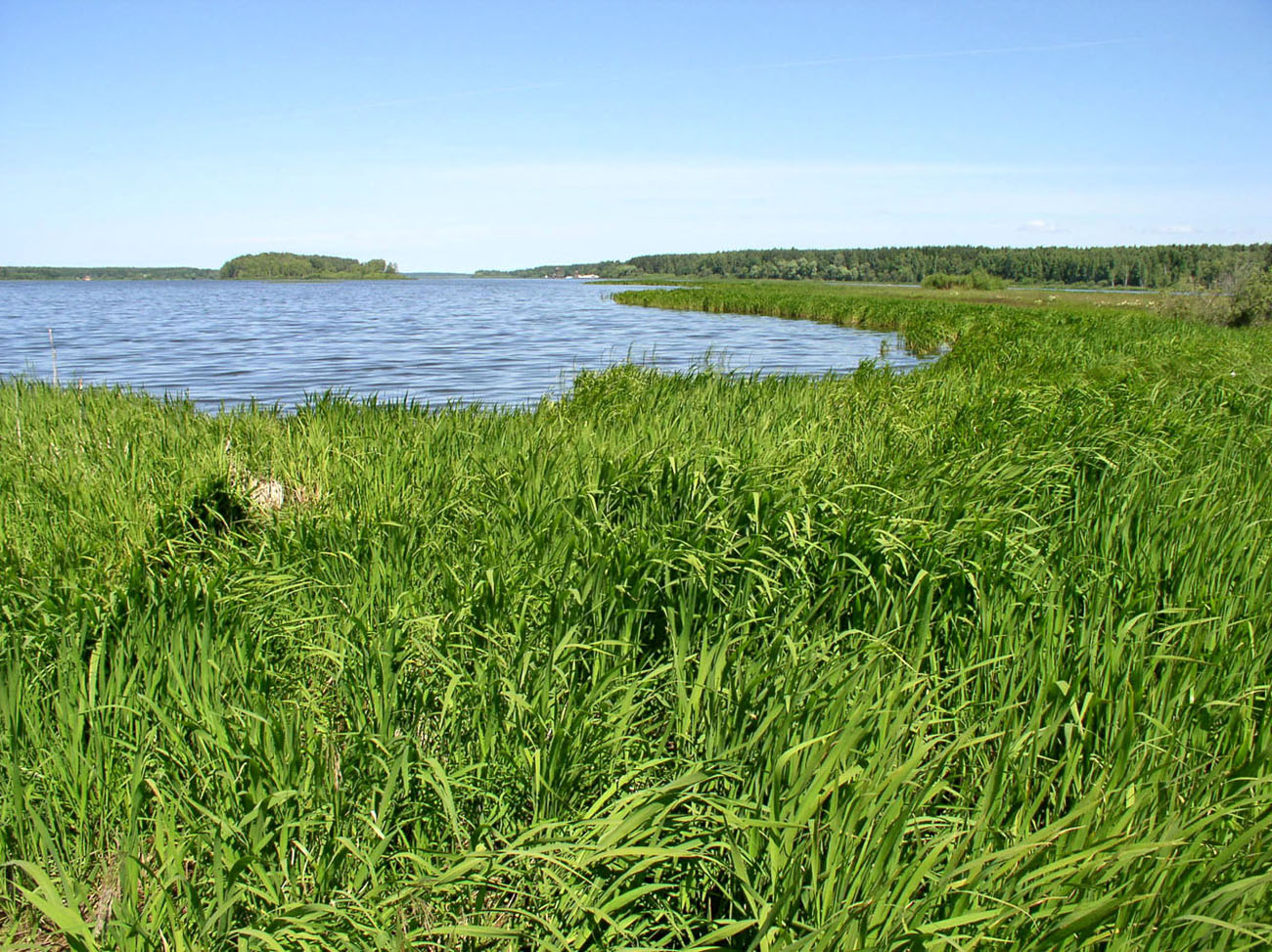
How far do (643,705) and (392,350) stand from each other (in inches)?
913

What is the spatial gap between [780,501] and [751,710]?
1.81 meters

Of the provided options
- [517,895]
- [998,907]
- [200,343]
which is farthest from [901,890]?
[200,343]

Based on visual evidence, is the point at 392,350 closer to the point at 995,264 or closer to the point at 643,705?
the point at 643,705

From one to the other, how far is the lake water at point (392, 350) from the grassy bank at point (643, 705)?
528 centimetres

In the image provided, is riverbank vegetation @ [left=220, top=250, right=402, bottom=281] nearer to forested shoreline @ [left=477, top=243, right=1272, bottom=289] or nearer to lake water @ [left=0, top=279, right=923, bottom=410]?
forested shoreline @ [left=477, top=243, right=1272, bottom=289]

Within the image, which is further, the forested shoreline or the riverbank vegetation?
the riverbank vegetation

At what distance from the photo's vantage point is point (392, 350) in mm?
24469

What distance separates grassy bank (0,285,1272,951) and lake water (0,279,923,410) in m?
5.28

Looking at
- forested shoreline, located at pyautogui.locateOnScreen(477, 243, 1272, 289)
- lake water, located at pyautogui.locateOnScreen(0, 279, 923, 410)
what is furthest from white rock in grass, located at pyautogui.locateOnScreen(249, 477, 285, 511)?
forested shoreline, located at pyautogui.locateOnScreen(477, 243, 1272, 289)

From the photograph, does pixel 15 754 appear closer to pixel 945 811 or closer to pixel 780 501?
pixel 945 811


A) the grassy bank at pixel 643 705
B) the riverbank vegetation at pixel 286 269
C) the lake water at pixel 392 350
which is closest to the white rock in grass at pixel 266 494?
the grassy bank at pixel 643 705

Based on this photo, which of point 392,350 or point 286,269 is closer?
point 392,350

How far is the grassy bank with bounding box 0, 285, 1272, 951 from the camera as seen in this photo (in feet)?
6.59

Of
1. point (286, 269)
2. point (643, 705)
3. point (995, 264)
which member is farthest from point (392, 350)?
point (286, 269)
